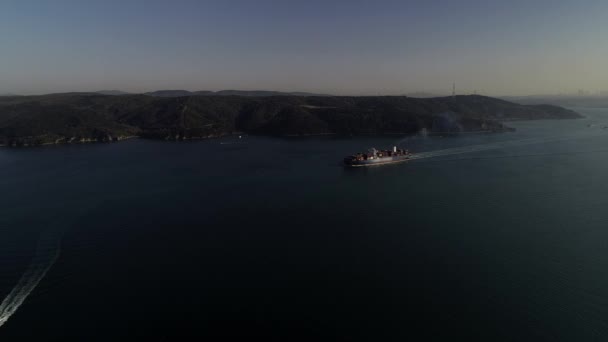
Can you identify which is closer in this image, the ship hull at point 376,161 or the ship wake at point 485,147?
the ship hull at point 376,161

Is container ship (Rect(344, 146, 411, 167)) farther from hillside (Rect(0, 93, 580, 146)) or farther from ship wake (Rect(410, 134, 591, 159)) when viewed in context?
hillside (Rect(0, 93, 580, 146))

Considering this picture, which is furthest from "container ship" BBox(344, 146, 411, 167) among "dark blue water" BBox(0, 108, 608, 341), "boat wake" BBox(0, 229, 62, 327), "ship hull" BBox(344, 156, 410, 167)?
"boat wake" BBox(0, 229, 62, 327)

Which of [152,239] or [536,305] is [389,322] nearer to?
[536,305]

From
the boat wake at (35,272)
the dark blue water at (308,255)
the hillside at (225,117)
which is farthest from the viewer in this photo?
the hillside at (225,117)

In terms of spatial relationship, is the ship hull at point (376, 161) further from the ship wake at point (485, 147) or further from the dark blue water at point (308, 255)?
the dark blue water at point (308, 255)

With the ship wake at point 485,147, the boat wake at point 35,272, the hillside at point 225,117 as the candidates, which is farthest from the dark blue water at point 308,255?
the hillside at point 225,117

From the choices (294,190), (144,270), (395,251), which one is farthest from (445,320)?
(294,190)
